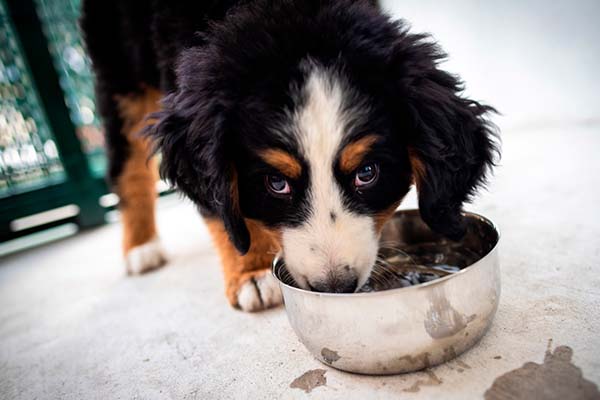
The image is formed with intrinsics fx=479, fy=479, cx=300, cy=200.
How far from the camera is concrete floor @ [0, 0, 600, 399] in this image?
3.64ft

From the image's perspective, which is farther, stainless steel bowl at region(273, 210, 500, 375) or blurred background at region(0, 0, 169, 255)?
blurred background at region(0, 0, 169, 255)

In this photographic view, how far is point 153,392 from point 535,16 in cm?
368

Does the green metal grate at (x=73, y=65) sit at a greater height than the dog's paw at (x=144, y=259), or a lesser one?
greater

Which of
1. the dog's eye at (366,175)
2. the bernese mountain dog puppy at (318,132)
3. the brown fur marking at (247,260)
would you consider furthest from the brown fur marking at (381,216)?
the brown fur marking at (247,260)

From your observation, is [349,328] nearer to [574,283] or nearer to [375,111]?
[375,111]

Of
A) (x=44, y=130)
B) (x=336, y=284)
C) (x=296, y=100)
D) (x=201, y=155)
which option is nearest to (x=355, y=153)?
(x=296, y=100)

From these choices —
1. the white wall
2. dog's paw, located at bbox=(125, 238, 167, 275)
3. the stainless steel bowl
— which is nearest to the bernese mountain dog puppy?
the stainless steel bowl

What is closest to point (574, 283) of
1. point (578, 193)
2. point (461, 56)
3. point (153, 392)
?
point (578, 193)

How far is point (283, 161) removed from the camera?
122cm

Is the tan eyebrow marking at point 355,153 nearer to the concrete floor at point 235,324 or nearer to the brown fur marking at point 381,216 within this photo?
the brown fur marking at point 381,216

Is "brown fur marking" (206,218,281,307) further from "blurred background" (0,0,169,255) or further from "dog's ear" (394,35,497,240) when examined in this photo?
"blurred background" (0,0,169,255)

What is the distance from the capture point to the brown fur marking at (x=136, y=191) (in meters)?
2.46

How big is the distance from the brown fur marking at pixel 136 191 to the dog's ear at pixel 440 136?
5.12 feet

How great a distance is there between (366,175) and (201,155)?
482 millimetres
